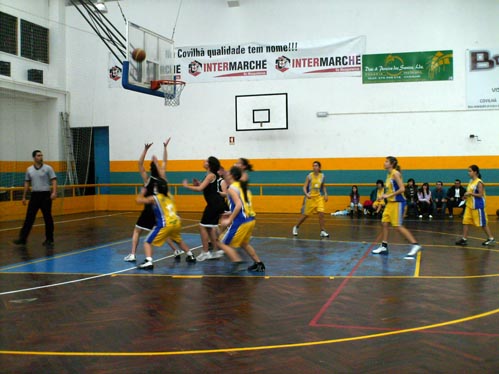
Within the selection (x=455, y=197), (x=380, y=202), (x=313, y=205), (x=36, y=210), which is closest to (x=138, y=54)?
(x=36, y=210)

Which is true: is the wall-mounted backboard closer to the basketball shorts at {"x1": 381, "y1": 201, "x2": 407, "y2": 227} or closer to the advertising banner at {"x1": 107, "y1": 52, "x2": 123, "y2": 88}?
the advertising banner at {"x1": 107, "y1": 52, "x2": 123, "y2": 88}

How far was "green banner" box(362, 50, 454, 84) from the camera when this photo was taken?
18.9 meters

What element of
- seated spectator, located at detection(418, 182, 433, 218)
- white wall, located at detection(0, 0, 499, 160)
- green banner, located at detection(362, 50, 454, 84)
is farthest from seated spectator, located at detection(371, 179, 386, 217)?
green banner, located at detection(362, 50, 454, 84)

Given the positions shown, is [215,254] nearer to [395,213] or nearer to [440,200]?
[395,213]

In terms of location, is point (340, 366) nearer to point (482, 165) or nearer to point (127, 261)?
point (127, 261)

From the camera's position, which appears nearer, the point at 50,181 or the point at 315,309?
the point at 315,309

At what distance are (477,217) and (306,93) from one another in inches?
398

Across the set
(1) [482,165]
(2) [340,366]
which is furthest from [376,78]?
(2) [340,366]

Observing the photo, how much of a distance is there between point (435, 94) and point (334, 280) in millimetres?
13253

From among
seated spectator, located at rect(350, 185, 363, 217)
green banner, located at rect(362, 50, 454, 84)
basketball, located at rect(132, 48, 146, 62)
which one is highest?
green banner, located at rect(362, 50, 454, 84)

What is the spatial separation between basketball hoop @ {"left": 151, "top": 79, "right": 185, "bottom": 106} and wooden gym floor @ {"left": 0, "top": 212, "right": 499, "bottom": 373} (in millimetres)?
5979

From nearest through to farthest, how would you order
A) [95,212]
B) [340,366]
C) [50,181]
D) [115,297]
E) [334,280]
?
[340,366]
[115,297]
[334,280]
[50,181]
[95,212]

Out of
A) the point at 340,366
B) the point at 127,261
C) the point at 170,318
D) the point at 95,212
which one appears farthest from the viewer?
the point at 95,212

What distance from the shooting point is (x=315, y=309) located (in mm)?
6242
